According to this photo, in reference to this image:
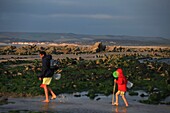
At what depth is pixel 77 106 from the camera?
52.1ft

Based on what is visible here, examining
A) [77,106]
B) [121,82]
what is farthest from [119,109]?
[77,106]

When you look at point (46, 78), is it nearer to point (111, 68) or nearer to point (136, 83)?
point (136, 83)

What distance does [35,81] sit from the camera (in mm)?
23656

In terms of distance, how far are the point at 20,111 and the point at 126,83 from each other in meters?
4.65

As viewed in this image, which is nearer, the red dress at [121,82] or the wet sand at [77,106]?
the wet sand at [77,106]

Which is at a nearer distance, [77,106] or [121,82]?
[77,106]

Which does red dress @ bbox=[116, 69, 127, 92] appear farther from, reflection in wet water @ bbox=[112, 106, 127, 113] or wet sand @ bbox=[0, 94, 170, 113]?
reflection in wet water @ bbox=[112, 106, 127, 113]

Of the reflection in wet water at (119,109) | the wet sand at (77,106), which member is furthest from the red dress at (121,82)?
the reflection in wet water at (119,109)

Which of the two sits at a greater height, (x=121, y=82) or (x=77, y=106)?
(x=121, y=82)

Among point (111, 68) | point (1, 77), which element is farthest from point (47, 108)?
point (111, 68)

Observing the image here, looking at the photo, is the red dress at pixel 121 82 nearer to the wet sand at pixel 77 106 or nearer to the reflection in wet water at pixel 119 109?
the wet sand at pixel 77 106

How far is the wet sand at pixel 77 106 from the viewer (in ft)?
49.1

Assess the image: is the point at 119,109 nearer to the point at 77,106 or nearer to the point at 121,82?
the point at 121,82

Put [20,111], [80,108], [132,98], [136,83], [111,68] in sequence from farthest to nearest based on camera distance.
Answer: [111,68], [136,83], [132,98], [80,108], [20,111]
